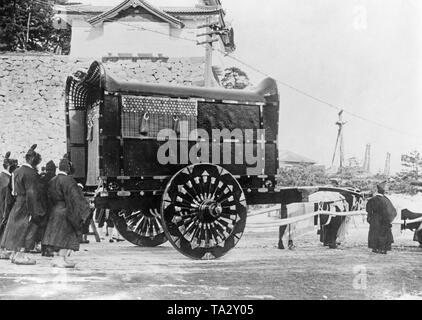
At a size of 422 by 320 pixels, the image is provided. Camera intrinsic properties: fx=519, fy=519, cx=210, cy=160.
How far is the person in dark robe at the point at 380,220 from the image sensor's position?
308 inches

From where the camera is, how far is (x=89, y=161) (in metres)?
7.79

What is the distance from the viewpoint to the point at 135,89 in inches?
261

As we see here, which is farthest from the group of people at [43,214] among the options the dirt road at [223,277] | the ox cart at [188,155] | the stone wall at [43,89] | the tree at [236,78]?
the tree at [236,78]

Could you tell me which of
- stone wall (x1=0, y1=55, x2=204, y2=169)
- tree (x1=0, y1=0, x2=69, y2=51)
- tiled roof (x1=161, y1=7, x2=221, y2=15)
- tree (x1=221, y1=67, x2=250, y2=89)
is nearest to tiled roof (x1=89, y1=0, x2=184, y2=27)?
tiled roof (x1=161, y1=7, x2=221, y2=15)

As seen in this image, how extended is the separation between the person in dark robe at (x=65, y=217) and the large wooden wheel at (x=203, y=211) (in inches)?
40.5

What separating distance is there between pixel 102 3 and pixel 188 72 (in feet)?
20.3

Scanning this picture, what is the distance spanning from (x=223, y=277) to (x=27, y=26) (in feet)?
34.1

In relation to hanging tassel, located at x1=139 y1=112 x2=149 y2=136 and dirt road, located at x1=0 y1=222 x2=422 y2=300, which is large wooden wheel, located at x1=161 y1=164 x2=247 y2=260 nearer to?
dirt road, located at x1=0 y1=222 x2=422 y2=300

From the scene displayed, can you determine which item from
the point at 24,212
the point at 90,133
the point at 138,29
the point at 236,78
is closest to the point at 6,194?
the point at 24,212

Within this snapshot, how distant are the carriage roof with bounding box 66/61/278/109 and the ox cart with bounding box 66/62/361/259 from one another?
0.01 meters

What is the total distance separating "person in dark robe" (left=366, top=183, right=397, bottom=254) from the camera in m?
7.82

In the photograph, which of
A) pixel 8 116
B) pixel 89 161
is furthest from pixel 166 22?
pixel 89 161

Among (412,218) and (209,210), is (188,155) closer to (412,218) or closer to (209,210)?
(209,210)
